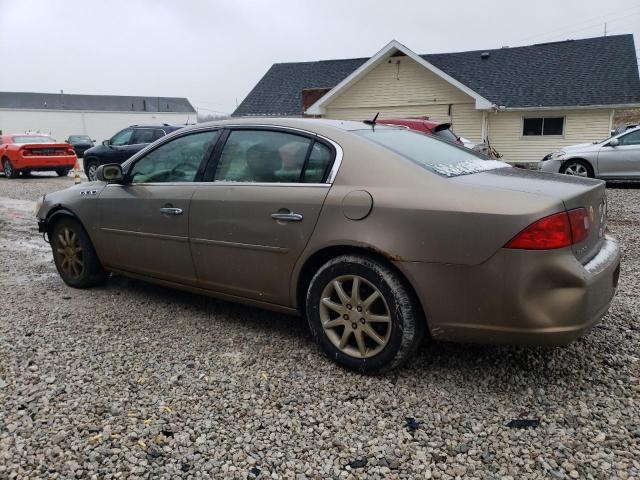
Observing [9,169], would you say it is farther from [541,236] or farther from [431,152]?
[541,236]

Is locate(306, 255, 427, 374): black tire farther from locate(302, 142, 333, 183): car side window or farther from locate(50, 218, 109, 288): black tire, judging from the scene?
locate(50, 218, 109, 288): black tire

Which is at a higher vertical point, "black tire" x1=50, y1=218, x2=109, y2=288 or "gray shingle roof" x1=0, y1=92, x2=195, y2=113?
"gray shingle roof" x1=0, y1=92, x2=195, y2=113

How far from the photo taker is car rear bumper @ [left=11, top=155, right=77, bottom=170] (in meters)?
16.5

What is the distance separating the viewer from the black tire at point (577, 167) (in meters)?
11.3

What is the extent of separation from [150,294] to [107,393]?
1.80 metres

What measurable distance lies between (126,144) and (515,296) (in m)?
14.0

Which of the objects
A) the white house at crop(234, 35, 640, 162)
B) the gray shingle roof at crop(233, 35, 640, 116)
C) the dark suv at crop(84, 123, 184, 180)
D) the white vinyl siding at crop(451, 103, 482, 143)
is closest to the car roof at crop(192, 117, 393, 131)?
the dark suv at crop(84, 123, 184, 180)

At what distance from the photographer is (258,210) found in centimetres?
333

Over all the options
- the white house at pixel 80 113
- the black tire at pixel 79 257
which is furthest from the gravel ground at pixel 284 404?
the white house at pixel 80 113

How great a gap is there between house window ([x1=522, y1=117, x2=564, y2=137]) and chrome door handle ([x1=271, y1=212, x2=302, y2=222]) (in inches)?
715

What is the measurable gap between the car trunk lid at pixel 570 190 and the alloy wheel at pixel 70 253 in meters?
3.49

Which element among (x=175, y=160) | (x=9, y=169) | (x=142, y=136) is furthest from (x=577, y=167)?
(x=9, y=169)

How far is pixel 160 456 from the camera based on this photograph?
2.39 m

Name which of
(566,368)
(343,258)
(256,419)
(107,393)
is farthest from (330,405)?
(566,368)
